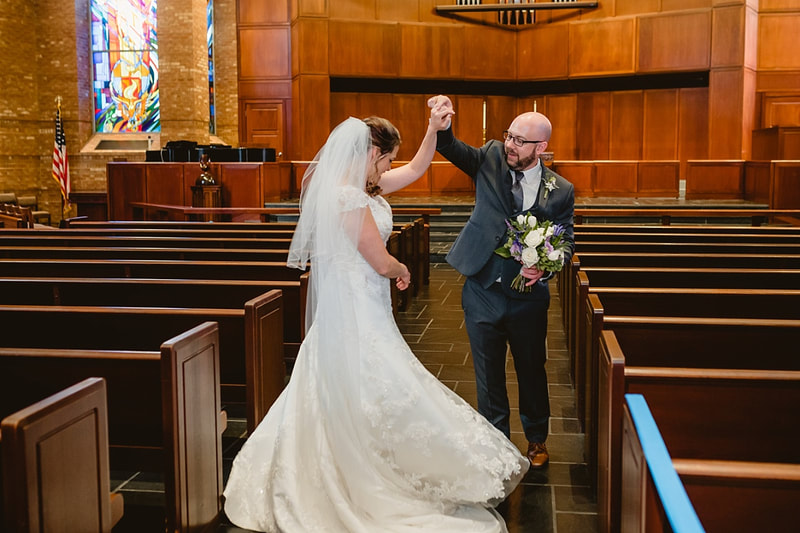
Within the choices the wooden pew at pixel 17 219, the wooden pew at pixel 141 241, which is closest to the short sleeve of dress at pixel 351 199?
the wooden pew at pixel 141 241

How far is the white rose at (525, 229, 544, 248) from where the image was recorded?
3014mm

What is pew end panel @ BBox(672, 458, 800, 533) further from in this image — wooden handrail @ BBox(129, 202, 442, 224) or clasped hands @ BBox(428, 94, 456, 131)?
wooden handrail @ BBox(129, 202, 442, 224)

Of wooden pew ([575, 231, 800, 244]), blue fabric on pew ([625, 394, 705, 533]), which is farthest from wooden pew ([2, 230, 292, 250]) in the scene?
blue fabric on pew ([625, 394, 705, 533])

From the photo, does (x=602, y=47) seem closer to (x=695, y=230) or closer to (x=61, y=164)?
(x=695, y=230)

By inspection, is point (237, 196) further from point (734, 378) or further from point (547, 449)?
point (734, 378)

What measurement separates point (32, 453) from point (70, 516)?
253 millimetres

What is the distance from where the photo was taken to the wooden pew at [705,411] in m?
2.32

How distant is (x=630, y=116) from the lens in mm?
15391

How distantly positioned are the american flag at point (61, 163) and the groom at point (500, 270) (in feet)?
43.7

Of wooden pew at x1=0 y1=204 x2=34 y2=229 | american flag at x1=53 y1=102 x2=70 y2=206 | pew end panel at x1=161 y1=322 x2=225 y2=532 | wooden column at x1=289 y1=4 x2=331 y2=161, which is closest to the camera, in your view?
pew end panel at x1=161 y1=322 x2=225 y2=532

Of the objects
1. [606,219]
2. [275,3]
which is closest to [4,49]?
[275,3]

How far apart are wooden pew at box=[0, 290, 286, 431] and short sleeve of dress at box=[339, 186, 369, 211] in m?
0.59

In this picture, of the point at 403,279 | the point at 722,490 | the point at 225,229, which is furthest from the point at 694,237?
the point at 722,490

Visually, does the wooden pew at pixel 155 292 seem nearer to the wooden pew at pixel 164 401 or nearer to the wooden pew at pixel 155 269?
the wooden pew at pixel 155 269
